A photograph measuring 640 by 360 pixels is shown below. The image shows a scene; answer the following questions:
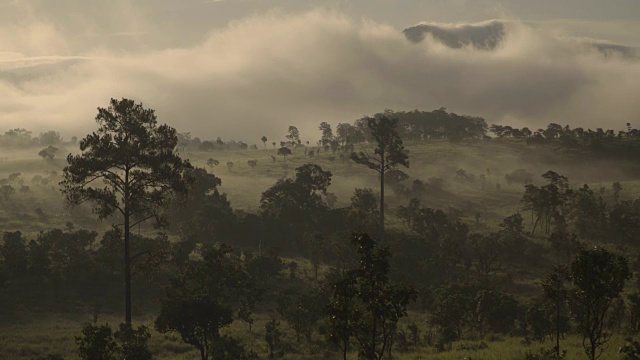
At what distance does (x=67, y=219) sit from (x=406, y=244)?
65757 mm

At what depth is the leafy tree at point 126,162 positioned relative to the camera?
37062mm

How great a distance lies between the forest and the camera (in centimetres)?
2708

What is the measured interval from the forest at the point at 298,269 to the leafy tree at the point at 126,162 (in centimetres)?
11

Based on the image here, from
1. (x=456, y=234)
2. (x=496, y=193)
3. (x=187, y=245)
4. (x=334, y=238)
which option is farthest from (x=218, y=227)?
(x=496, y=193)

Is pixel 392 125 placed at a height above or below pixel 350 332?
above

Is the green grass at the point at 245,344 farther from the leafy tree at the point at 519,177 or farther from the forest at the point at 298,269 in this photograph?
the leafy tree at the point at 519,177

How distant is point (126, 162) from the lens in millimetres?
37625

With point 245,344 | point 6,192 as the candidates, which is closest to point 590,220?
point 245,344

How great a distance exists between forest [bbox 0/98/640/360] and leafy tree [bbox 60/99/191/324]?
0.37ft

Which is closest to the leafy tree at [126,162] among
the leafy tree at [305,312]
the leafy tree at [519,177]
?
the leafy tree at [305,312]

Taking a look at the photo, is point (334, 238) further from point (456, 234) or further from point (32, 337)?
point (32, 337)

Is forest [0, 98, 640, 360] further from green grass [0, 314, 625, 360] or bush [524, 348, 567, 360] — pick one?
green grass [0, 314, 625, 360]

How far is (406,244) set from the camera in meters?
69.2

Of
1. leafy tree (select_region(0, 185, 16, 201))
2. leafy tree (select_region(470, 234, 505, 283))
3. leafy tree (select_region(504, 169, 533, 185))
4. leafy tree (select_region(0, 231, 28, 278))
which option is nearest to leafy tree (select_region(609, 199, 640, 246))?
leafy tree (select_region(470, 234, 505, 283))
